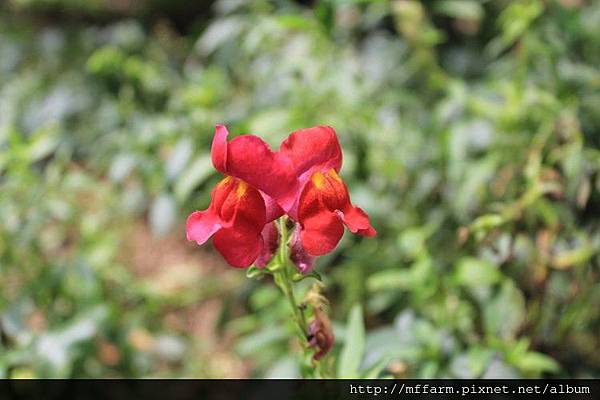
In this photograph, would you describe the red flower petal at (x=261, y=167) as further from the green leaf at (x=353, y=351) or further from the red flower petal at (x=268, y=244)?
the green leaf at (x=353, y=351)

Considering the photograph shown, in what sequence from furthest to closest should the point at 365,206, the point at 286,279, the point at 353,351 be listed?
1. the point at 365,206
2. the point at 353,351
3. the point at 286,279

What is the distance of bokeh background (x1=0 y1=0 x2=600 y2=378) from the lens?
5.22 feet

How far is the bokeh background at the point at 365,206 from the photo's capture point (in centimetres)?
159

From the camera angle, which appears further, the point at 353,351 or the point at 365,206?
the point at 365,206

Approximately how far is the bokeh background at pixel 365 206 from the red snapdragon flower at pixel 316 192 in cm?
33

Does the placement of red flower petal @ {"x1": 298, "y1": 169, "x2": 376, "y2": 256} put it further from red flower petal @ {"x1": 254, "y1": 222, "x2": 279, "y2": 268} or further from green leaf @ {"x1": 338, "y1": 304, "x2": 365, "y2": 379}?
green leaf @ {"x1": 338, "y1": 304, "x2": 365, "y2": 379}

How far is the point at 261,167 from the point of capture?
0.87 metres

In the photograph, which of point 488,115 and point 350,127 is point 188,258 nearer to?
point 350,127

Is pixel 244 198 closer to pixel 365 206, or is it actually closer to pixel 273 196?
pixel 273 196

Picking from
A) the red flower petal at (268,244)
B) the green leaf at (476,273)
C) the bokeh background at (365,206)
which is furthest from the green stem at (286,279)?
A: the green leaf at (476,273)

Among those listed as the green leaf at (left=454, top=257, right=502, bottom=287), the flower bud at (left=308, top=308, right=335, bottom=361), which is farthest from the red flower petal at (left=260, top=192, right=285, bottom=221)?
the green leaf at (left=454, top=257, right=502, bottom=287)

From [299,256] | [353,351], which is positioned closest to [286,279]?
[299,256]

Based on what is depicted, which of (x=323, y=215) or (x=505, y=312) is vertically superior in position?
(x=323, y=215)

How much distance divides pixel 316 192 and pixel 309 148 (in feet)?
0.19
